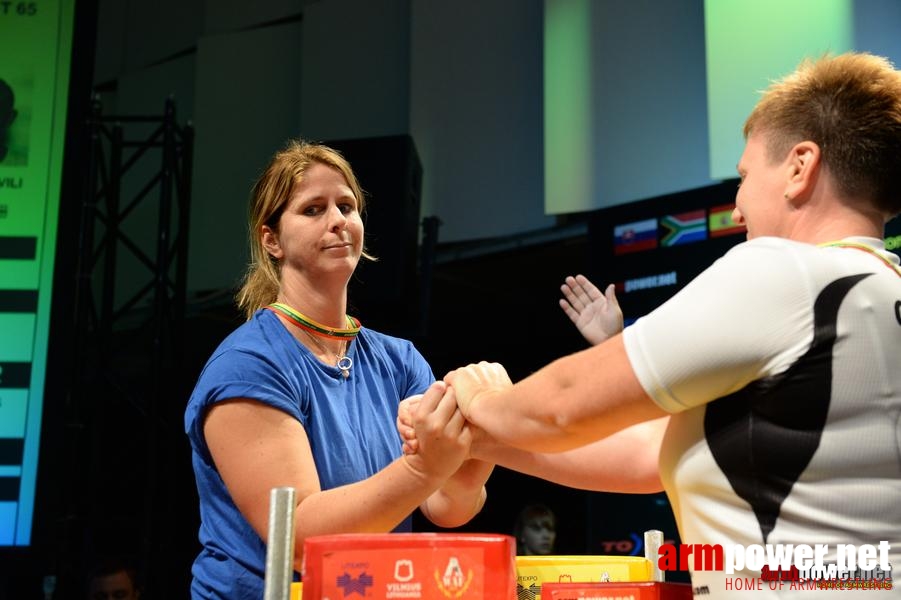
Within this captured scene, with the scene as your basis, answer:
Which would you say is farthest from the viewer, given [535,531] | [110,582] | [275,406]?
[535,531]

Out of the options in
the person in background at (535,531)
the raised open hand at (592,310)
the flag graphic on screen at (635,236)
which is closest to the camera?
the raised open hand at (592,310)

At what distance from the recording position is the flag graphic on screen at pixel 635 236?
4.26 metres

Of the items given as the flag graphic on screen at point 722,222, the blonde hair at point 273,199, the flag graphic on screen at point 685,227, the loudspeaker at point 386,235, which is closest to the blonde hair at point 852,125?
the blonde hair at point 273,199

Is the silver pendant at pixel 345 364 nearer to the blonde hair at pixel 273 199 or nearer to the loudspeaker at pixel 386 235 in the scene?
the blonde hair at pixel 273 199

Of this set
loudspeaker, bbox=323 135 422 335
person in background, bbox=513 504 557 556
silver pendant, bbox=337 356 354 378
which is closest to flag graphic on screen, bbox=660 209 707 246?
loudspeaker, bbox=323 135 422 335

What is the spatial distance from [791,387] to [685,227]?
3086 millimetres

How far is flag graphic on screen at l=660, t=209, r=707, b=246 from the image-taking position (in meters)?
4.07

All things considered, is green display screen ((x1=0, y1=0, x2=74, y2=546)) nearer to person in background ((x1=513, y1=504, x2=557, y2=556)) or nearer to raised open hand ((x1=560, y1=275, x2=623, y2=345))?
person in background ((x1=513, y1=504, x2=557, y2=556))

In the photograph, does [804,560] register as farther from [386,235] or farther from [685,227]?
[386,235]

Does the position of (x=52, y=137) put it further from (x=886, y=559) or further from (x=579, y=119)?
(x=886, y=559)

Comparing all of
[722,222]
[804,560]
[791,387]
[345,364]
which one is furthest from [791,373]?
[722,222]

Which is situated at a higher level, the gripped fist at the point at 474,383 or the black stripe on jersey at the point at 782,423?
the gripped fist at the point at 474,383

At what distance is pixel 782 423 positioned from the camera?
1.12 m

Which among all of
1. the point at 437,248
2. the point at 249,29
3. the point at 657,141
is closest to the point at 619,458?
the point at 657,141
